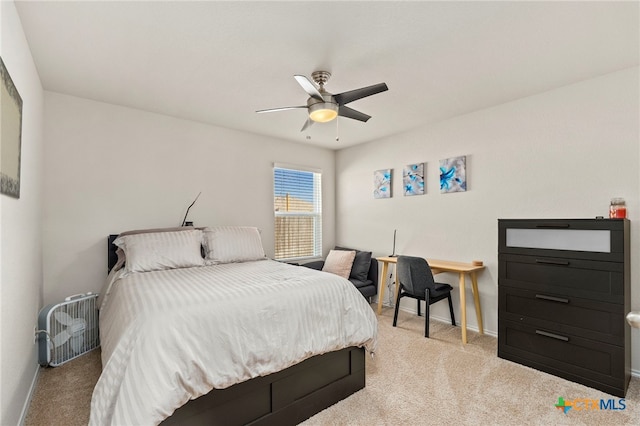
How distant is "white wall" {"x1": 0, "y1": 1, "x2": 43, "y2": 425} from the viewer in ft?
5.22

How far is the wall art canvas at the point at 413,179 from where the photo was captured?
409 centimetres

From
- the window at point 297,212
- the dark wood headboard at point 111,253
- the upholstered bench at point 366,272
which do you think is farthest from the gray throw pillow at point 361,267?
the dark wood headboard at point 111,253

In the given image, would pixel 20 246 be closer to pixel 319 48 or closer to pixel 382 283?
pixel 319 48

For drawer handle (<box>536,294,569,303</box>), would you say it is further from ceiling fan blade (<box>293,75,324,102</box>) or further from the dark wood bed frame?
ceiling fan blade (<box>293,75,324,102</box>)

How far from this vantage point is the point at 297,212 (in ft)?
15.9

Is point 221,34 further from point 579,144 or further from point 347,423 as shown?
point 579,144

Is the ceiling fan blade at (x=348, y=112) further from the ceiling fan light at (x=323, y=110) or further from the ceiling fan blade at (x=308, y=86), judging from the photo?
the ceiling fan blade at (x=308, y=86)

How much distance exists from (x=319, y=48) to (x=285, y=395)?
230 cm

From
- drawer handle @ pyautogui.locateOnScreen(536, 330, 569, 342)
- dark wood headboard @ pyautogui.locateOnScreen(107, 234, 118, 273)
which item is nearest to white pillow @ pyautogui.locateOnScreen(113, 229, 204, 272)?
dark wood headboard @ pyautogui.locateOnScreen(107, 234, 118, 273)

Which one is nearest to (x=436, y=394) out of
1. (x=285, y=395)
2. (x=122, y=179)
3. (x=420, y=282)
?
(x=285, y=395)

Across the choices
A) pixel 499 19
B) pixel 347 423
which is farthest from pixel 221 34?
pixel 347 423

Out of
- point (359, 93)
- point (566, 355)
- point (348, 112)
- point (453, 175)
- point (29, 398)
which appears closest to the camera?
point (29, 398)

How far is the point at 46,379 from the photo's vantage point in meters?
2.44

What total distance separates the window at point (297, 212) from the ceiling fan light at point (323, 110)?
2.14m
